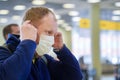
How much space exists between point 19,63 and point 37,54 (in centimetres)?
29

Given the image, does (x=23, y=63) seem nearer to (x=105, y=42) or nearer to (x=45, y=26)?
(x=45, y=26)

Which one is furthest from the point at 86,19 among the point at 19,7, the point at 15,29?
the point at 15,29

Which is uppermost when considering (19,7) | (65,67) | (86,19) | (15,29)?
(19,7)

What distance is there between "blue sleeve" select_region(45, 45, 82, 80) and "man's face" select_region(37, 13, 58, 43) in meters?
0.24

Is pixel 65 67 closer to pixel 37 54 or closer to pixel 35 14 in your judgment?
pixel 37 54

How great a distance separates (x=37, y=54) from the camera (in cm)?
173

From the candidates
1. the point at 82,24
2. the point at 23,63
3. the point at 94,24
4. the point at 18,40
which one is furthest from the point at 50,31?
the point at 82,24

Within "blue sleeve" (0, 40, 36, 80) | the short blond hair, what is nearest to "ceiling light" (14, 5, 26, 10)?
the short blond hair

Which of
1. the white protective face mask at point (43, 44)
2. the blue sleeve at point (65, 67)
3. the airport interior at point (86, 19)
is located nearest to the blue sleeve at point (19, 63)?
the white protective face mask at point (43, 44)

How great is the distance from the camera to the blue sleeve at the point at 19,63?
4.71ft

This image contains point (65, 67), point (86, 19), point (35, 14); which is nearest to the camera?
point (35, 14)

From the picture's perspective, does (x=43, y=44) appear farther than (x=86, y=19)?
No

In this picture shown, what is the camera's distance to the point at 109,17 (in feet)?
50.3

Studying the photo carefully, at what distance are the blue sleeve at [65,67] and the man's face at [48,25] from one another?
0.78ft
